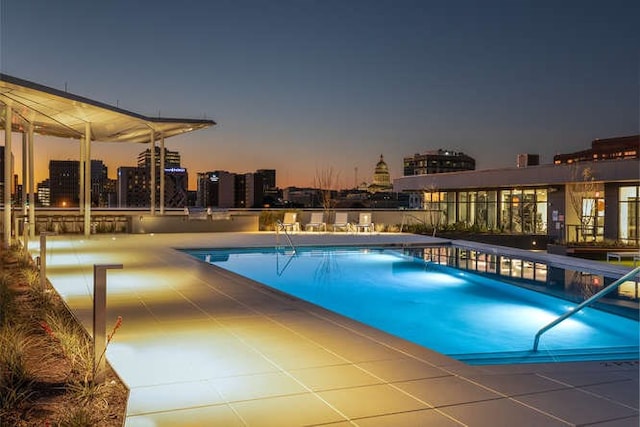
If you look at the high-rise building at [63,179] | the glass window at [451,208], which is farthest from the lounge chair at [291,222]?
the high-rise building at [63,179]

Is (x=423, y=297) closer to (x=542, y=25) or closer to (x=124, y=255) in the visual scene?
(x=124, y=255)

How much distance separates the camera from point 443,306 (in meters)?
9.80

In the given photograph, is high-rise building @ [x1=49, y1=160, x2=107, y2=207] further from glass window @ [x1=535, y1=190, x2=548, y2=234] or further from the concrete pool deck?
the concrete pool deck

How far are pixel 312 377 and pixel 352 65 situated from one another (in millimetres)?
24878

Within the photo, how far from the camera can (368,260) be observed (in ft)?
48.7

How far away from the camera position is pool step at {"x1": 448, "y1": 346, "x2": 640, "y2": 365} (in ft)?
18.7

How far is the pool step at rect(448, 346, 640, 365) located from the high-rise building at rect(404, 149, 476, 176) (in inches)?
4796

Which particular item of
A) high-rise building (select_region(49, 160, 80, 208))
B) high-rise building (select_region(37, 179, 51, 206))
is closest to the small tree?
high-rise building (select_region(49, 160, 80, 208))

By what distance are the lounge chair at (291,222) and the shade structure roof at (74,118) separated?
15.7 ft

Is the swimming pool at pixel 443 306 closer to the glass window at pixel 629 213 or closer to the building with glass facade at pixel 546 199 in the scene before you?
the building with glass facade at pixel 546 199

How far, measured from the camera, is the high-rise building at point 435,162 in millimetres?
128250

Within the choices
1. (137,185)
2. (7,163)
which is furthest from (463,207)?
(137,185)

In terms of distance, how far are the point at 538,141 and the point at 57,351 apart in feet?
125

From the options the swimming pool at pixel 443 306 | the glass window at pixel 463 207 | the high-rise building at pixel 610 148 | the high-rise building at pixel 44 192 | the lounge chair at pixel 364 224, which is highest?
the high-rise building at pixel 610 148
